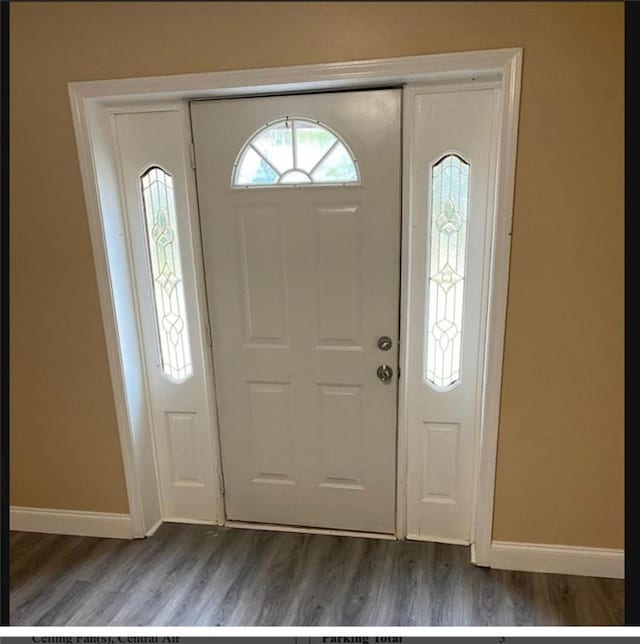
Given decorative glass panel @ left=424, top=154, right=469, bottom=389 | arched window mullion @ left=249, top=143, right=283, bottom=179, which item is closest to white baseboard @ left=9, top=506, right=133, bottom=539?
decorative glass panel @ left=424, top=154, right=469, bottom=389

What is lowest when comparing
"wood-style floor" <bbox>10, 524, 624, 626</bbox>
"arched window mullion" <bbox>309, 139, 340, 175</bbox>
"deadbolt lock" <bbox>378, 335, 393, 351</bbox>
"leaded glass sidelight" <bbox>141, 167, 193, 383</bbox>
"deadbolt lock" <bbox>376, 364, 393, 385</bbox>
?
"wood-style floor" <bbox>10, 524, 624, 626</bbox>

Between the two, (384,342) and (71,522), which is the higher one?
(384,342)

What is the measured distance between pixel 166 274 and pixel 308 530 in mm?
1352

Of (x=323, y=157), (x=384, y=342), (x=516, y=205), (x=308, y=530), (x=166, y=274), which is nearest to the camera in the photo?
(x=516, y=205)

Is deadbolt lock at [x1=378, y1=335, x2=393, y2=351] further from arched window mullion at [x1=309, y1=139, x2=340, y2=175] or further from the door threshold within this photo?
the door threshold

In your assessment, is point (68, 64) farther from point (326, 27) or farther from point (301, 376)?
point (301, 376)

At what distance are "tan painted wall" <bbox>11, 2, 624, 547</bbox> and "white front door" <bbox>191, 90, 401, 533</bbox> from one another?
267 mm

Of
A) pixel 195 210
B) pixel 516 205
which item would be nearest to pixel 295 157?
pixel 195 210

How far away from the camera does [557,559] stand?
1979 mm

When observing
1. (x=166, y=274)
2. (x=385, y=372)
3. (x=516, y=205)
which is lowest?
(x=385, y=372)

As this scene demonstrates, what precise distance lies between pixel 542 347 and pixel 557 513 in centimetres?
70

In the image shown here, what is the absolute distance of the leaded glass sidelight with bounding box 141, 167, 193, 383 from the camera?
206cm

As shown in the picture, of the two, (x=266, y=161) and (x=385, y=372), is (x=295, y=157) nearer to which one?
(x=266, y=161)

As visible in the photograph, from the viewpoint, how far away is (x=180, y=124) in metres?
1.96
